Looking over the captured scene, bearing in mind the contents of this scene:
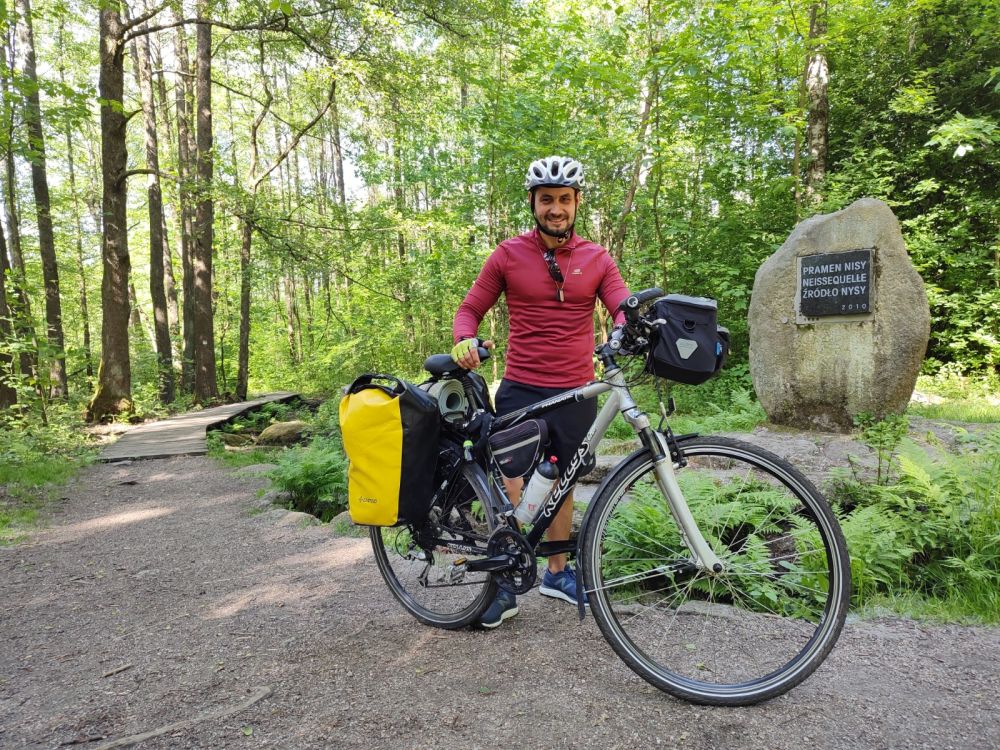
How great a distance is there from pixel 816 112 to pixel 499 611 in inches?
401

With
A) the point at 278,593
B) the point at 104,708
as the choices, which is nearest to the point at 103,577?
the point at 278,593

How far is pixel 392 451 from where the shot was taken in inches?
102

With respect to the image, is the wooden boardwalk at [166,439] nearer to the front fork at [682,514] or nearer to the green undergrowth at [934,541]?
the front fork at [682,514]

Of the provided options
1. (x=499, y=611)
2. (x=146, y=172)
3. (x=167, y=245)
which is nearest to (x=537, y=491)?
(x=499, y=611)

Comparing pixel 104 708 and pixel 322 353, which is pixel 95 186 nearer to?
pixel 322 353

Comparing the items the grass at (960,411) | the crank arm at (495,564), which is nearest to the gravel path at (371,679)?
the crank arm at (495,564)

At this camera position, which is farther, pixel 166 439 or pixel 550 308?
pixel 166 439

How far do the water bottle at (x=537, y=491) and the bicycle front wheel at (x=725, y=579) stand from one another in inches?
12.2

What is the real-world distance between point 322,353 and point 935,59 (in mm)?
19428

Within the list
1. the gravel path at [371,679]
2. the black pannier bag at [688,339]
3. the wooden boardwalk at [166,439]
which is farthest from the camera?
the wooden boardwalk at [166,439]

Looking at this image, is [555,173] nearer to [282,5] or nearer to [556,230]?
[556,230]

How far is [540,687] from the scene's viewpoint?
2275 mm

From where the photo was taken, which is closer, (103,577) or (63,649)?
(63,649)

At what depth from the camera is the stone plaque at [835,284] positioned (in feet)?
19.2
